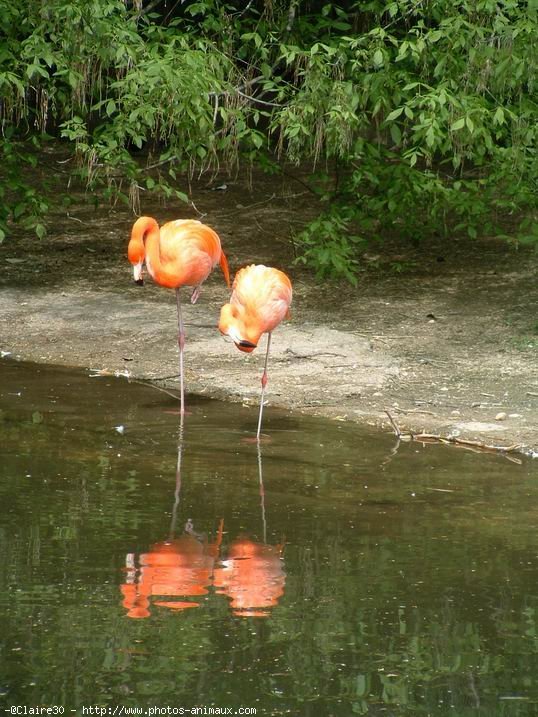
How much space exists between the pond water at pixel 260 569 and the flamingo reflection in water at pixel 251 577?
0.01 m

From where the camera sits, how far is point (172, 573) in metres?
4.40

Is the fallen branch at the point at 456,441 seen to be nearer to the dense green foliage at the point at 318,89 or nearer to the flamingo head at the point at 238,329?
the flamingo head at the point at 238,329

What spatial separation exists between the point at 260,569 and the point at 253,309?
2600 mm

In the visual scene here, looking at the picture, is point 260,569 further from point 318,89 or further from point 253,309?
point 318,89

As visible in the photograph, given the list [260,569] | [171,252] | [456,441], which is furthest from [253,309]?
[260,569]

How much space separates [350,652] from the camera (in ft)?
12.2

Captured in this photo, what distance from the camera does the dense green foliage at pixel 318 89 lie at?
805cm

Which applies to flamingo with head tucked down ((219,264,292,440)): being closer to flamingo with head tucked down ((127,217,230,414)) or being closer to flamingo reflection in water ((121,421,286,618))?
flamingo with head tucked down ((127,217,230,414))

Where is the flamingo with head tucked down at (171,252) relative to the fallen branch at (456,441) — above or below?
above

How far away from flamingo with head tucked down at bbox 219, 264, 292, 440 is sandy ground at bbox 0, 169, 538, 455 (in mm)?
586

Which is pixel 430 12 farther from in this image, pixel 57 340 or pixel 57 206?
pixel 57 206

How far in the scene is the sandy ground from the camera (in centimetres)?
727

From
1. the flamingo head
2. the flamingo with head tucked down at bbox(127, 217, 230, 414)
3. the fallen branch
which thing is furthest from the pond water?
the flamingo with head tucked down at bbox(127, 217, 230, 414)

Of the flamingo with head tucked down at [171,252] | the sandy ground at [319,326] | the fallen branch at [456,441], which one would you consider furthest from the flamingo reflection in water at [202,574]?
the flamingo with head tucked down at [171,252]
